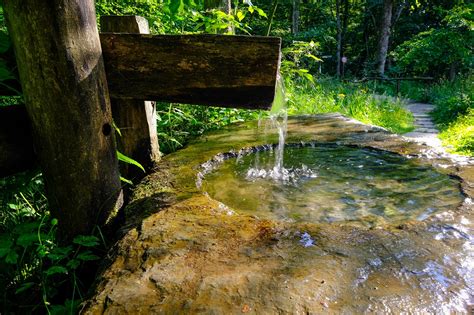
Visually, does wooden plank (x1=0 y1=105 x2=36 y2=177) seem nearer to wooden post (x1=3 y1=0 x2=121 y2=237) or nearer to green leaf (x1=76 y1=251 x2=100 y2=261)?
wooden post (x1=3 y1=0 x2=121 y2=237)

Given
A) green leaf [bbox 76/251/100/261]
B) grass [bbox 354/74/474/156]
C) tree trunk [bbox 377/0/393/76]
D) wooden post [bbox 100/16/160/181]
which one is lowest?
grass [bbox 354/74/474/156]

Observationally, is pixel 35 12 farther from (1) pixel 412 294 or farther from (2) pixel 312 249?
(1) pixel 412 294

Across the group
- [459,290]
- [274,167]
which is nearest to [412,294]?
[459,290]

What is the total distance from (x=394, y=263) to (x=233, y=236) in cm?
70

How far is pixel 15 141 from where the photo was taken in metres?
1.91

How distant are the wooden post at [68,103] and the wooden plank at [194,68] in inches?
7.3

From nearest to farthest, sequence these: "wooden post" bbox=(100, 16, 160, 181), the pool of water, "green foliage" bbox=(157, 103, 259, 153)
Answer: the pool of water < "wooden post" bbox=(100, 16, 160, 181) < "green foliage" bbox=(157, 103, 259, 153)

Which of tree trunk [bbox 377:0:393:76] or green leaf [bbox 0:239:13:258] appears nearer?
green leaf [bbox 0:239:13:258]

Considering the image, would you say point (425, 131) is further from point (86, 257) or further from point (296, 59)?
point (86, 257)

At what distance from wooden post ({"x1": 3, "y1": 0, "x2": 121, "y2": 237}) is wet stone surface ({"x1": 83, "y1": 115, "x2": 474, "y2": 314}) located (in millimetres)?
285

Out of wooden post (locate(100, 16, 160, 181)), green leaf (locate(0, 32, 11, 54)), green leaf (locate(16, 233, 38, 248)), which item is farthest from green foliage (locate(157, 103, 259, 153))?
green leaf (locate(16, 233, 38, 248))

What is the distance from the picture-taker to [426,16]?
19.1 meters

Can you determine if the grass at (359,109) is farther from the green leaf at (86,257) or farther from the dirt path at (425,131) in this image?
the green leaf at (86,257)

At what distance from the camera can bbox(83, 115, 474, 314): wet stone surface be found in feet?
3.96
